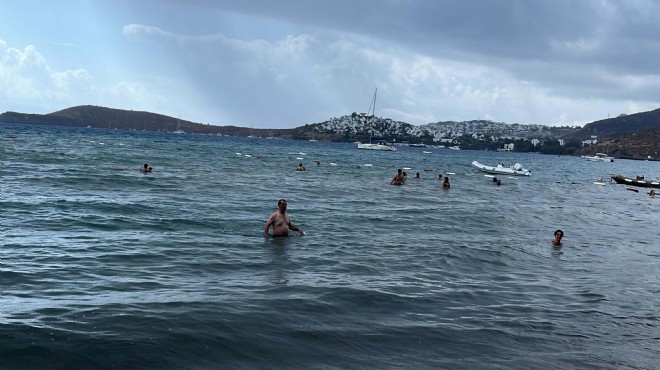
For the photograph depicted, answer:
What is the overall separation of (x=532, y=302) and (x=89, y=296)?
8398 millimetres

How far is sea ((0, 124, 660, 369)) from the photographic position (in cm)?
880

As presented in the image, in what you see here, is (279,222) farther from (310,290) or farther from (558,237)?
(558,237)

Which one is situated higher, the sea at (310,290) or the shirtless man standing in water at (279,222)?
the shirtless man standing in water at (279,222)

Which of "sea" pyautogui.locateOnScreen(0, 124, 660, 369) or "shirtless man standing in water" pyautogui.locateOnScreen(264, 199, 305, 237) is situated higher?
"shirtless man standing in water" pyautogui.locateOnScreen(264, 199, 305, 237)

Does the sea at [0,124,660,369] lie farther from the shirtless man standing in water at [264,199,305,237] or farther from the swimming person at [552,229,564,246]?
the shirtless man standing in water at [264,199,305,237]

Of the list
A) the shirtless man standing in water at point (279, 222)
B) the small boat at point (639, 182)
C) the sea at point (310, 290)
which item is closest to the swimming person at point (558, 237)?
the sea at point (310, 290)

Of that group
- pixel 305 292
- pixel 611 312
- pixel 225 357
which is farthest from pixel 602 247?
pixel 225 357

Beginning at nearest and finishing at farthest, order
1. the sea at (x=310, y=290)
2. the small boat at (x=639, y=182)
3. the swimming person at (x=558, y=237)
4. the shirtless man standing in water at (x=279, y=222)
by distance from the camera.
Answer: the sea at (x=310, y=290) → the shirtless man standing in water at (x=279, y=222) → the swimming person at (x=558, y=237) → the small boat at (x=639, y=182)

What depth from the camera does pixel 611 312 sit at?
39.3 ft

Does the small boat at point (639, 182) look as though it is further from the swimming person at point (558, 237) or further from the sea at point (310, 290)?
the swimming person at point (558, 237)

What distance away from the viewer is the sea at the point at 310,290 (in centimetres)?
880

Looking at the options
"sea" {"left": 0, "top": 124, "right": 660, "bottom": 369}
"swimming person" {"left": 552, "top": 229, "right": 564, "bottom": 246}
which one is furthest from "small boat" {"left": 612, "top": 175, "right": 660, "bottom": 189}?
"swimming person" {"left": 552, "top": 229, "right": 564, "bottom": 246}

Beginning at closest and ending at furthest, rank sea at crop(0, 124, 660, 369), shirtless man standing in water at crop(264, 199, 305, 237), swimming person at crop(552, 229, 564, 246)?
sea at crop(0, 124, 660, 369)
shirtless man standing in water at crop(264, 199, 305, 237)
swimming person at crop(552, 229, 564, 246)

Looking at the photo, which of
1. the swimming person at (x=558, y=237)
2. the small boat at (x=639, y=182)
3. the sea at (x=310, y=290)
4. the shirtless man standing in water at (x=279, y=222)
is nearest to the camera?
the sea at (x=310, y=290)
